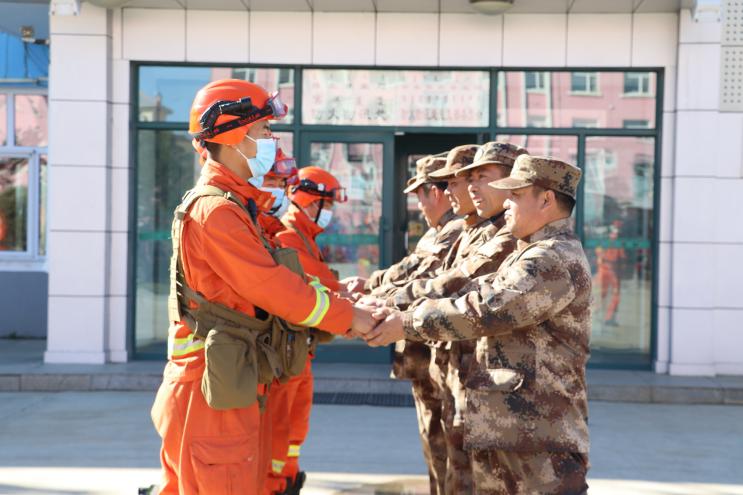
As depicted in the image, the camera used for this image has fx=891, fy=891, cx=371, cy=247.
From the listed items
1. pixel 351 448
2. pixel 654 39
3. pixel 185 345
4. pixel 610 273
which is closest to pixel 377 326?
pixel 185 345

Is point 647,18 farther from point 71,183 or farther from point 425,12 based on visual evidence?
point 71,183

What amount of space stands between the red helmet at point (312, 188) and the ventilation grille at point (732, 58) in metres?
5.43

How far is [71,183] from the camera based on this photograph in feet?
32.2

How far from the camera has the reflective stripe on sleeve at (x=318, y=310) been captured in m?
3.43

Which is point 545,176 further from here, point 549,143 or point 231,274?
point 549,143

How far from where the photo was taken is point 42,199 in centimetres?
1284

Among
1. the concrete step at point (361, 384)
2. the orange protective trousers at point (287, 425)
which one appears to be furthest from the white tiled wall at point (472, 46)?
the orange protective trousers at point (287, 425)


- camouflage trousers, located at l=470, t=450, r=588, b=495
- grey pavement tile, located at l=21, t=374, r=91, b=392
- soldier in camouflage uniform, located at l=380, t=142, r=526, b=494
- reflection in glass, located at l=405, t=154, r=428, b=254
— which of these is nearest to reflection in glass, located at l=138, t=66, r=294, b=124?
reflection in glass, located at l=405, t=154, r=428, b=254

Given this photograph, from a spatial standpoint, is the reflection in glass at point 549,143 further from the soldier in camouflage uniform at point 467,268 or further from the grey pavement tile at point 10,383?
the grey pavement tile at point 10,383

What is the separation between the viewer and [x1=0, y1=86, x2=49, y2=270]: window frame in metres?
12.6

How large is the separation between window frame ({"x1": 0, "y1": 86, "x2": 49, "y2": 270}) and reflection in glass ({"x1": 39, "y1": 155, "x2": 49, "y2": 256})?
18 mm

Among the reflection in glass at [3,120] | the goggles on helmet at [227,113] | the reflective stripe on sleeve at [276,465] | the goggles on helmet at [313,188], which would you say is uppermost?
the reflection in glass at [3,120]

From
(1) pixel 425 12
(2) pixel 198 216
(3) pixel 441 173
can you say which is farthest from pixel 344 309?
(1) pixel 425 12

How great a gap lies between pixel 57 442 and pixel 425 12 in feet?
19.3
